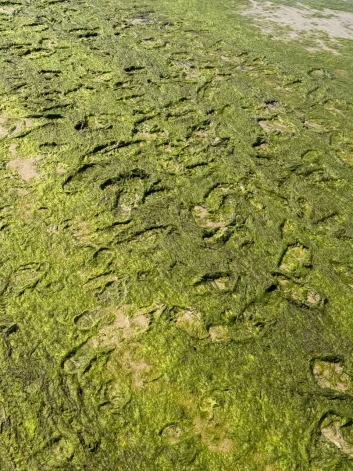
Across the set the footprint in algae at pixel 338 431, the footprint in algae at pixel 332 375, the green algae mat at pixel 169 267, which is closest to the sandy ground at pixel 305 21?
the green algae mat at pixel 169 267

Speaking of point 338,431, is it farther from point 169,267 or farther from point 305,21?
point 305,21

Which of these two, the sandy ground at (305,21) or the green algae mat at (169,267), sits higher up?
the sandy ground at (305,21)

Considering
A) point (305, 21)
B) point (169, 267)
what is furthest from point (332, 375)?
point (305, 21)

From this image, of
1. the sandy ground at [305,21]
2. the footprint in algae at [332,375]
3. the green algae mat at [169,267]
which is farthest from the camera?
the sandy ground at [305,21]

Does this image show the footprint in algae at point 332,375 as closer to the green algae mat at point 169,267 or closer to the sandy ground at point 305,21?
the green algae mat at point 169,267

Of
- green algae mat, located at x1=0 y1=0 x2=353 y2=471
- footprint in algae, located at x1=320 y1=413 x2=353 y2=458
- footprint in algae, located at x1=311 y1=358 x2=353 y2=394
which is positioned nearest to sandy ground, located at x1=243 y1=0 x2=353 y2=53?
green algae mat, located at x1=0 y1=0 x2=353 y2=471
